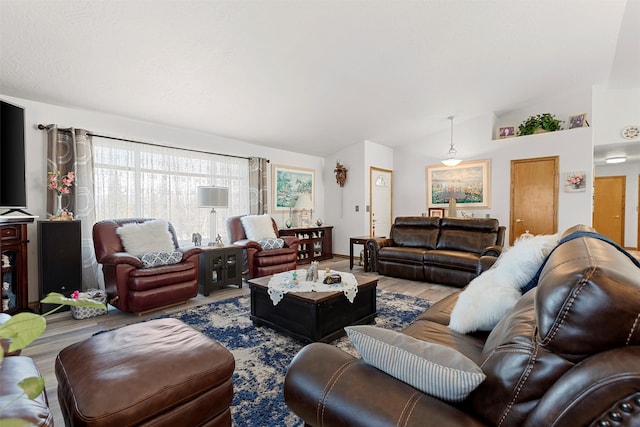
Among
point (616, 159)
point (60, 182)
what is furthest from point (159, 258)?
point (616, 159)

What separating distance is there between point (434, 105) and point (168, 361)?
5.05 meters

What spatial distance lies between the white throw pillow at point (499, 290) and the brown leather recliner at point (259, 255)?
3.05 metres

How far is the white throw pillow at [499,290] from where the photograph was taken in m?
1.45

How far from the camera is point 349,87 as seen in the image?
398 centimetres

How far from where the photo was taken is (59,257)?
10.1 feet

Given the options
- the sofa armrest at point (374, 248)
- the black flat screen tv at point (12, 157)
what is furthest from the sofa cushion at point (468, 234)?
the black flat screen tv at point (12, 157)

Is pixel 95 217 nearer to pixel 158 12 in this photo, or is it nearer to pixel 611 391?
pixel 158 12

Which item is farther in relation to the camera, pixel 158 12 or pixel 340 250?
pixel 340 250

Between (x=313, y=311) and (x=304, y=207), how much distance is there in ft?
11.7

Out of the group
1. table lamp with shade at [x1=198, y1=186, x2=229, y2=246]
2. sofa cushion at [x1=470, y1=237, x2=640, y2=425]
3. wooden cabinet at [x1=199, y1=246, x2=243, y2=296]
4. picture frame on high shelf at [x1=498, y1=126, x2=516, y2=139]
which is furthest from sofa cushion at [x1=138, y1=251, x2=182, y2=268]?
picture frame on high shelf at [x1=498, y1=126, x2=516, y2=139]

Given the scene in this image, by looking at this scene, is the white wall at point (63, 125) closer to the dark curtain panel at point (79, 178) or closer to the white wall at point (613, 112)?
the dark curtain panel at point (79, 178)

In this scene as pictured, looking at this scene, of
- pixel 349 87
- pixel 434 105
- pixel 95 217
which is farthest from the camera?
pixel 434 105

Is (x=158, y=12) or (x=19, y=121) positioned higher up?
(x=158, y=12)

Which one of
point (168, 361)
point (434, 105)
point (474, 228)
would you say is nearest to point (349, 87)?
point (434, 105)
